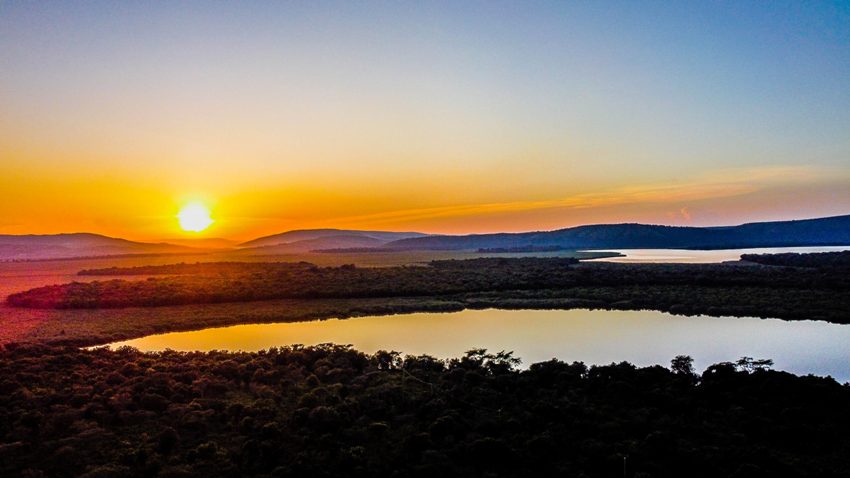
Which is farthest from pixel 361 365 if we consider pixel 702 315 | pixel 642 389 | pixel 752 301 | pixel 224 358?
pixel 752 301

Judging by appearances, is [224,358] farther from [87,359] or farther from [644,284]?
[644,284]

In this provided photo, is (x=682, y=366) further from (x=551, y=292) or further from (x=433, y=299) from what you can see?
(x=551, y=292)

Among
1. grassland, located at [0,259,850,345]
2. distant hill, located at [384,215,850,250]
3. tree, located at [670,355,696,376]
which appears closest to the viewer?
tree, located at [670,355,696,376]

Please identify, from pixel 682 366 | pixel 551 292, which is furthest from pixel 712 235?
pixel 682 366

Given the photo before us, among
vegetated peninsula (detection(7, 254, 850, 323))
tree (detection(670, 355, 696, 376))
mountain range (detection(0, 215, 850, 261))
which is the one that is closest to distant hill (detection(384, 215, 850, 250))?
mountain range (detection(0, 215, 850, 261))

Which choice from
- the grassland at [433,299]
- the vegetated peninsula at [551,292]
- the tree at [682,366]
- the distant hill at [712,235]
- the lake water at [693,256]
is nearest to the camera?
the tree at [682,366]

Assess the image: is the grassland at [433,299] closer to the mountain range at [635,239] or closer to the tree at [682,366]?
the tree at [682,366]

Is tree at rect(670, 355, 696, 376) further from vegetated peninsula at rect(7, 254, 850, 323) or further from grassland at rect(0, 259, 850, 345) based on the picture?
vegetated peninsula at rect(7, 254, 850, 323)

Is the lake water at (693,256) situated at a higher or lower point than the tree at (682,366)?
higher

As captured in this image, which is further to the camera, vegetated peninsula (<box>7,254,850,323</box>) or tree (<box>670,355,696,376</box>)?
vegetated peninsula (<box>7,254,850,323</box>)

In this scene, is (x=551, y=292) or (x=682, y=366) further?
(x=551, y=292)

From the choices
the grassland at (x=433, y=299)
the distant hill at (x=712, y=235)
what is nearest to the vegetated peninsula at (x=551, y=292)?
the grassland at (x=433, y=299)
